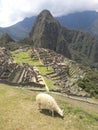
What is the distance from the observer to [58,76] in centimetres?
8994

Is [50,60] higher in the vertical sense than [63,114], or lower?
higher

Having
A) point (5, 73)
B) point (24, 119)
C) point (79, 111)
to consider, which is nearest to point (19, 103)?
point (24, 119)

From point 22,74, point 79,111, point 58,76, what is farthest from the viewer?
point 58,76

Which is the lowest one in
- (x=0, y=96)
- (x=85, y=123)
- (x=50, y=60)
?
(x=85, y=123)

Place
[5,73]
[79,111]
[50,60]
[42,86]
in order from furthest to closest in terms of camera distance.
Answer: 1. [50,60]
2. [5,73]
3. [42,86]
4. [79,111]

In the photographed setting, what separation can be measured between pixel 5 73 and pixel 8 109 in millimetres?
57038

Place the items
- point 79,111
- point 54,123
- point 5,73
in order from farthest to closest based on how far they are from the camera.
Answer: point 5,73, point 79,111, point 54,123

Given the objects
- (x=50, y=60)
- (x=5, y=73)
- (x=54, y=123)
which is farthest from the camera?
(x=50, y=60)

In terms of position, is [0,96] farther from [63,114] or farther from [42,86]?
[42,86]

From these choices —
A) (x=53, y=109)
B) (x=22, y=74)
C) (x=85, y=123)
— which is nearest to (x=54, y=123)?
(x=53, y=109)

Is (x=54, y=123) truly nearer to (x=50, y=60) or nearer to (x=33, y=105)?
(x=33, y=105)

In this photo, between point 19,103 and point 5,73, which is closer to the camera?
point 19,103

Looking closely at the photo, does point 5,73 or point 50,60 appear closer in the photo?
point 5,73

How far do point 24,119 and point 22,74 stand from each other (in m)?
63.8
